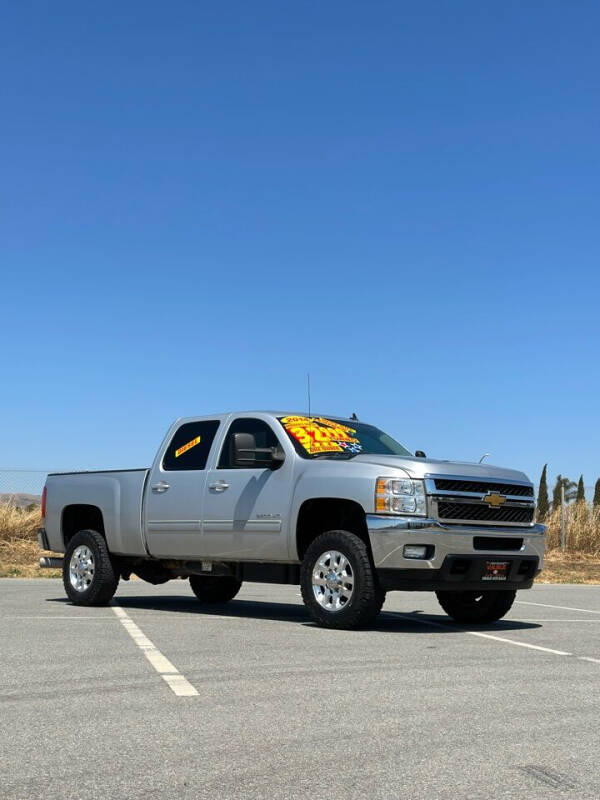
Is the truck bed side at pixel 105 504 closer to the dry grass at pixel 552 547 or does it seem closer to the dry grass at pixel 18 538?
the dry grass at pixel 552 547

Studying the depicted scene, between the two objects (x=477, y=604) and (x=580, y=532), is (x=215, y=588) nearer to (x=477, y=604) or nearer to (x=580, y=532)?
(x=477, y=604)

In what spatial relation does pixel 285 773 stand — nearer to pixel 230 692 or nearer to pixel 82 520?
pixel 230 692

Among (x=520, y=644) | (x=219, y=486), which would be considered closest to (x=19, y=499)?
(x=219, y=486)

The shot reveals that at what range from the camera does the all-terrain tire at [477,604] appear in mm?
11633

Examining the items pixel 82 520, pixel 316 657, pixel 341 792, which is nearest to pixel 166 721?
pixel 341 792

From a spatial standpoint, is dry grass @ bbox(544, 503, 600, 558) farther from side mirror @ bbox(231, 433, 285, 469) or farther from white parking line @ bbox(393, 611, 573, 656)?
side mirror @ bbox(231, 433, 285, 469)

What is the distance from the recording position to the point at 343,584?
10320mm

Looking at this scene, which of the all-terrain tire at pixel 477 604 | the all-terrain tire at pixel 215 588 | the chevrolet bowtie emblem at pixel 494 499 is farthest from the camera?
the all-terrain tire at pixel 215 588

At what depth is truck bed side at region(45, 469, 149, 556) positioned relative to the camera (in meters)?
12.7

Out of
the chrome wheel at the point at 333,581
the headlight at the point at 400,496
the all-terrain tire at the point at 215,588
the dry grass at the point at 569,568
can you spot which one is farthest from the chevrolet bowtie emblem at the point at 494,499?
the dry grass at the point at 569,568

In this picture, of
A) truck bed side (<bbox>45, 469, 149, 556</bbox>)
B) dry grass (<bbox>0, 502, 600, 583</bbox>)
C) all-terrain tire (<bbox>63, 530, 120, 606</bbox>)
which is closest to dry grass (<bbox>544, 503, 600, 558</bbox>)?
dry grass (<bbox>0, 502, 600, 583</bbox>)

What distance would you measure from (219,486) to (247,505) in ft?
1.65

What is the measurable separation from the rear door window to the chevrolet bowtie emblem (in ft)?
10.7

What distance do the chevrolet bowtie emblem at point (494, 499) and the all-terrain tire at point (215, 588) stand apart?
14.4ft
